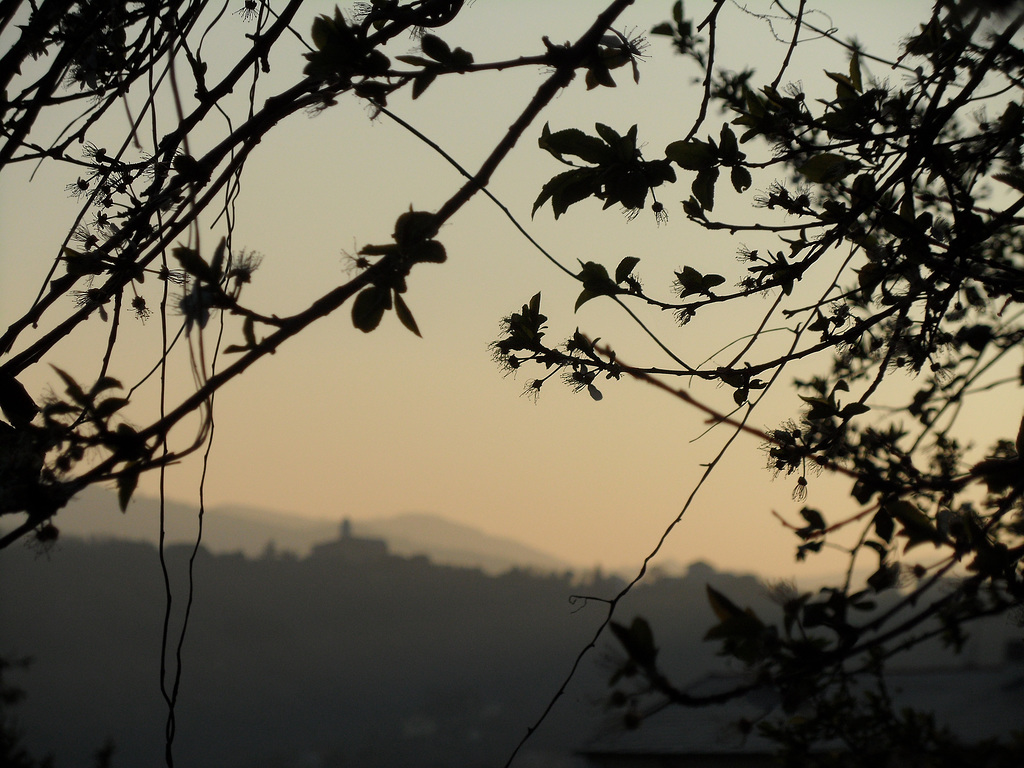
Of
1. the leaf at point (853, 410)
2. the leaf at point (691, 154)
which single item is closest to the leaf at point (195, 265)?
the leaf at point (691, 154)

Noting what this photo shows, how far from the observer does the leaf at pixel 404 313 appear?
1164mm

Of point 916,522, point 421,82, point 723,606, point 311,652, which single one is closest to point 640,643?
point 723,606

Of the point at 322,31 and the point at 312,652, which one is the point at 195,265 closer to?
the point at 322,31

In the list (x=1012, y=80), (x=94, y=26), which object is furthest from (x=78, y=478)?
(x=1012, y=80)

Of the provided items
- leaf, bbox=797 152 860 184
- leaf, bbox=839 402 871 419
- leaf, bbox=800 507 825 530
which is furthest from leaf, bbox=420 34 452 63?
leaf, bbox=800 507 825 530

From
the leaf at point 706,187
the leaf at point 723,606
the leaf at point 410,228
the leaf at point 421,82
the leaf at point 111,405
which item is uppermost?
A: the leaf at point 706,187

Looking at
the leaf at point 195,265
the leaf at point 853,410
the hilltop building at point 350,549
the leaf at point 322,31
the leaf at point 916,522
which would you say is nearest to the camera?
the leaf at point 195,265

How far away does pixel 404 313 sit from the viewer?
3.83 ft

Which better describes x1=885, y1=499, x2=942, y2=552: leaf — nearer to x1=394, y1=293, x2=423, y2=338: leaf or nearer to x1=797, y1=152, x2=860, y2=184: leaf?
x1=797, y1=152, x2=860, y2=184: leaf

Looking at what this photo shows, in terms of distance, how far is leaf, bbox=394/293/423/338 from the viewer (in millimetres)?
1164

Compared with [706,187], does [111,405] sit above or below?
below

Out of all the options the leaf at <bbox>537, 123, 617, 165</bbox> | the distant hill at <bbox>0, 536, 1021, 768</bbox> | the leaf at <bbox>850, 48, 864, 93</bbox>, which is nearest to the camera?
the leaf at <bbox>537, 123, 617, 165</bbox>

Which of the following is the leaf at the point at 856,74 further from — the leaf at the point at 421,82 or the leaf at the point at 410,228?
the leaf at the point at 410,228

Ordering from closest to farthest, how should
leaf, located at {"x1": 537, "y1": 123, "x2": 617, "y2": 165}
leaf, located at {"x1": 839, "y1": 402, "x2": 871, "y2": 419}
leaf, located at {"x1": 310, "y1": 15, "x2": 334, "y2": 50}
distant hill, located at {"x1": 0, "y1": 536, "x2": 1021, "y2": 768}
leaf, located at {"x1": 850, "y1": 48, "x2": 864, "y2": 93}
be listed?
leaf, located at {"x1": 310, "y1": 15, "x2": 334, "y2": 50} → leaf, located at {"x1": 537, "y1": 123, "x2": 617, "y2": 165} → leaf, located at {"x1": 839, "y1": 402, "x2": 871, "y2": 419} → leaf, located at {"x1": 850, "y1": 48, "x2": 864, "y2": 93} → distant hill, located at {"x1": 0, "y1": 536, "x2": 1021, "y2": 768}
